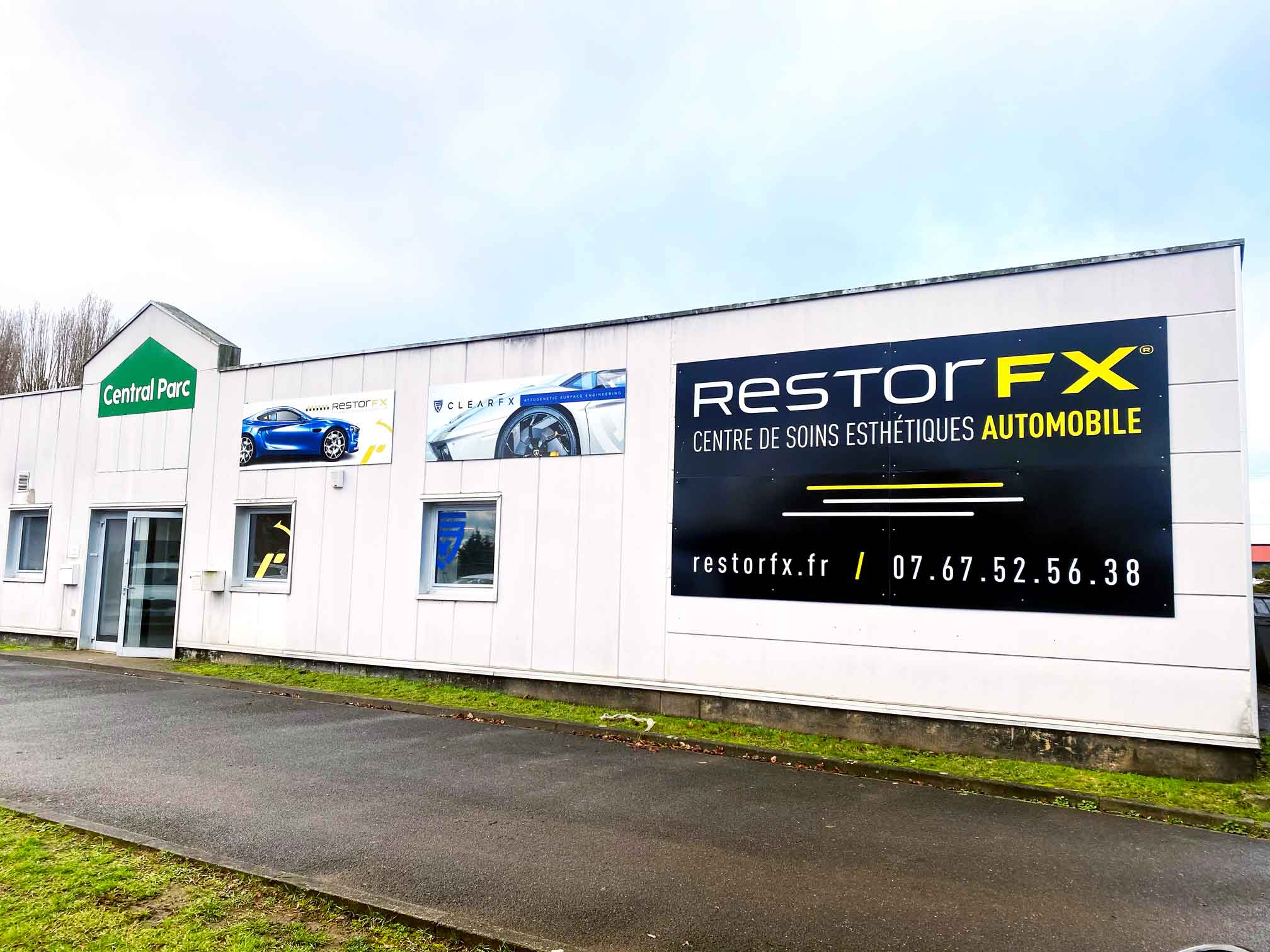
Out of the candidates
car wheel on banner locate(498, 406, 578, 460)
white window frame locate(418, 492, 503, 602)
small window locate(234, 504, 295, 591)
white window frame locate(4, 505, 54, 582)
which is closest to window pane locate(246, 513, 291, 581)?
small window locate(234, 504, 295, 591)

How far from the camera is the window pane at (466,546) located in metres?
11.3

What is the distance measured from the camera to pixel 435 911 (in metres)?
4.24

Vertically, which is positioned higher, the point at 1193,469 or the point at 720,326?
the point at 720,326

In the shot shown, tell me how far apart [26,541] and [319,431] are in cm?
832

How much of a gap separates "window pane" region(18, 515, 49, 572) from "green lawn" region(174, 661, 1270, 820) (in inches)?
267

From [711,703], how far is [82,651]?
11.9 meters

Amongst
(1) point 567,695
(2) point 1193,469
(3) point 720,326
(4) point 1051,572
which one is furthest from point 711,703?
(2) point 1193,469

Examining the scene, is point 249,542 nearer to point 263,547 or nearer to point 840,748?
point 263,547

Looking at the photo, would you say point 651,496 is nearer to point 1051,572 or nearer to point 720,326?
point 720,326

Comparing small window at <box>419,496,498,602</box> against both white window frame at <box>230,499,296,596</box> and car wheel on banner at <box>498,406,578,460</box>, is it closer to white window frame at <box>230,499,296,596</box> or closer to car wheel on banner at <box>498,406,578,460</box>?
car wheel on banner at <box>498,406,578,460</box>

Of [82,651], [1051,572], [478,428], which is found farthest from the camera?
[82,651]

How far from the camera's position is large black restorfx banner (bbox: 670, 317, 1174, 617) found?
7684 millimetres

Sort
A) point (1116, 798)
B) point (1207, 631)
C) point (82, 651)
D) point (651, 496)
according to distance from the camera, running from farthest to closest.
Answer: point (82, 651), point (651, 496), point (1207, 631), point (1116, 798)

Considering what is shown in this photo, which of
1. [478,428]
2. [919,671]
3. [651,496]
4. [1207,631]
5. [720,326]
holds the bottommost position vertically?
[919,671]
